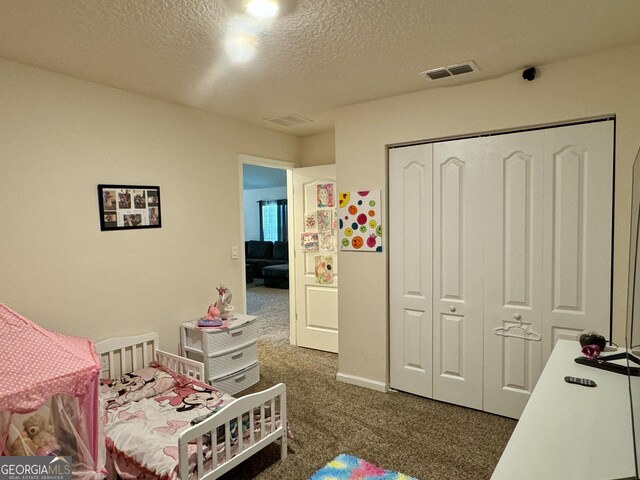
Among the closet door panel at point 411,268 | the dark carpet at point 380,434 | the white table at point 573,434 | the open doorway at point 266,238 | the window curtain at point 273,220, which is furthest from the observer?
the window curtain at point 273,220

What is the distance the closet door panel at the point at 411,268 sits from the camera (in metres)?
3.10

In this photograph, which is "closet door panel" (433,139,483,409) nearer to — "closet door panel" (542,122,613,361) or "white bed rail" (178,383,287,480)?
"closet door panel" (542,122,613,361)

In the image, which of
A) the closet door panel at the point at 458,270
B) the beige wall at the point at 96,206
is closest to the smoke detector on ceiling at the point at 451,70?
the closet door panel at the point at 458,270

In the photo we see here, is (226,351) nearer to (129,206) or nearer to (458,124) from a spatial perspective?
(129,206)

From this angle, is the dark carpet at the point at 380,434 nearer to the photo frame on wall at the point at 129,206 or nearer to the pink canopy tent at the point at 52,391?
the pink canopy tent at the point at 52,391

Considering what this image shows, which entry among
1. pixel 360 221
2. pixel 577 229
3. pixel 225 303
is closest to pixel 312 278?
pixel 225 303

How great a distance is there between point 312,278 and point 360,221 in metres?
1.35

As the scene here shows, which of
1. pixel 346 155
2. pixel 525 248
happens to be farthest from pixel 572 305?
pixel 346 155

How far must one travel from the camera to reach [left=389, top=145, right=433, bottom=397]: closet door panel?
122 inches

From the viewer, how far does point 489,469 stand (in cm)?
228

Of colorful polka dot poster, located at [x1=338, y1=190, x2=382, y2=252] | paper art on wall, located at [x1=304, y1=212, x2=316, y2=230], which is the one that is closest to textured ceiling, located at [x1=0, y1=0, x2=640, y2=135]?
colorful polka dot poster, located at [x1=338, y1=190, x2=382, y2=252]

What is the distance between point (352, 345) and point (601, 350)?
76.3 inches

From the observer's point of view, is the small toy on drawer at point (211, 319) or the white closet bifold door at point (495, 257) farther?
the small toy on drawer at point (211, 319)

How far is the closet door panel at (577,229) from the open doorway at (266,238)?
15.3ft
